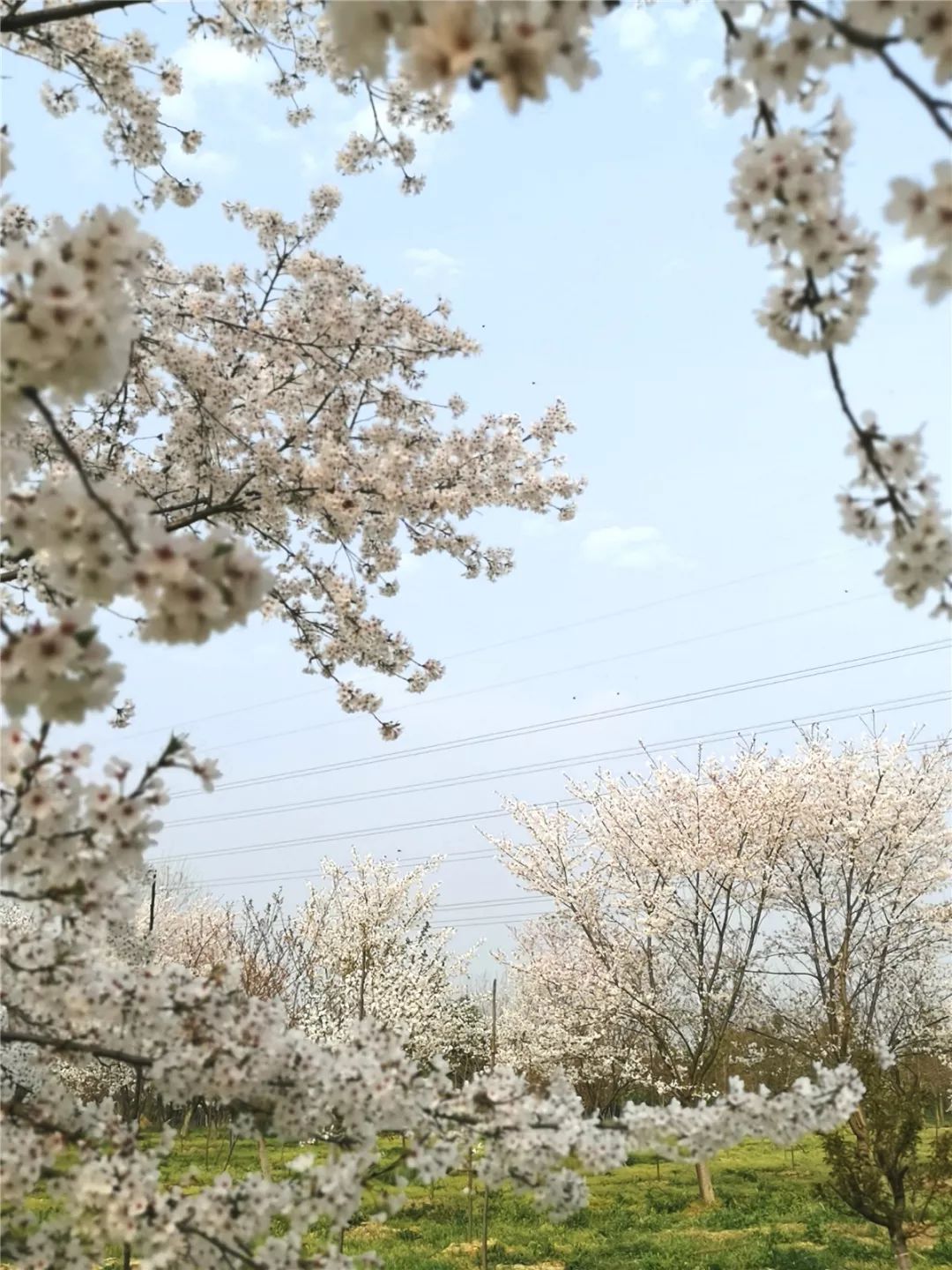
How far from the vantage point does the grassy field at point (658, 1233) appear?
9570 mm

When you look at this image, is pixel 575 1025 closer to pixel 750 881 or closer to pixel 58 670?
pixel 750 881

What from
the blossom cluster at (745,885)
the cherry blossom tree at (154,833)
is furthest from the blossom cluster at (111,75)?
the blossom cluster at (745,885)

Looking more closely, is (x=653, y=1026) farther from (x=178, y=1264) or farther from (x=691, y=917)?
(x=178, y=1264)

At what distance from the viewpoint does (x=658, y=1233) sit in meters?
11.5

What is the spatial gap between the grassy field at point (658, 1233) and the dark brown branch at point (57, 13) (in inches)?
361

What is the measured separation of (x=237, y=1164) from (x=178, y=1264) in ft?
63.6

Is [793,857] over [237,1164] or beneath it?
over

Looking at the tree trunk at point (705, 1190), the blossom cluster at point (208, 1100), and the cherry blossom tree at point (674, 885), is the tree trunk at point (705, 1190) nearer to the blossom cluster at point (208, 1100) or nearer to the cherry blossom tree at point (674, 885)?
the cherry blossom tree at point (674, 885)

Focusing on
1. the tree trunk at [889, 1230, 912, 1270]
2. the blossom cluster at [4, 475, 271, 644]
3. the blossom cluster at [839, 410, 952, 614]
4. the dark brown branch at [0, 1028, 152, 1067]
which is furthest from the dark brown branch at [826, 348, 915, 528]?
the tree trunk at [889, 1230, 912, 1270]

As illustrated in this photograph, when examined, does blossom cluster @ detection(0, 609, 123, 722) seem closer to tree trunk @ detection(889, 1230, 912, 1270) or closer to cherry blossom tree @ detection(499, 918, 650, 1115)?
tree trunk @ detection(889, 1230, 912, 1270)

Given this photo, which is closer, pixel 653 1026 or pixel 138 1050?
pixel 138 1050

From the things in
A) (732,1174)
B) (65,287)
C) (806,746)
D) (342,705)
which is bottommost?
(732,1174)

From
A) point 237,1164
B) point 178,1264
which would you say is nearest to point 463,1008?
point 237,1164

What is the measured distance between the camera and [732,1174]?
16938mm
